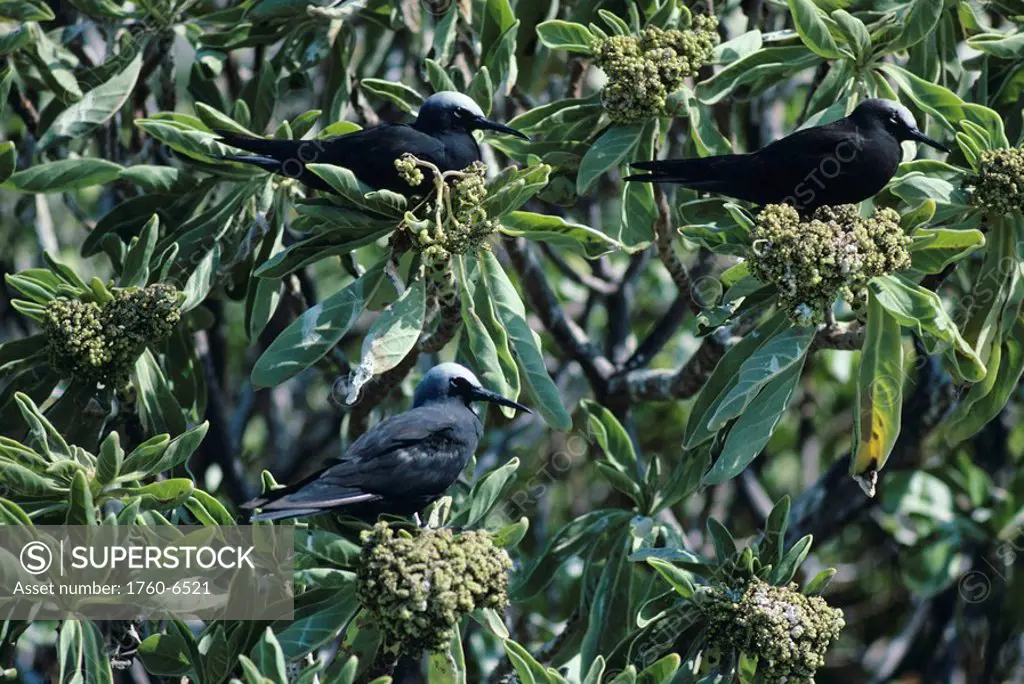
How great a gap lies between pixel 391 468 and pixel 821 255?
4.46 ft

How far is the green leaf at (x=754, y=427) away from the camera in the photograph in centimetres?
366

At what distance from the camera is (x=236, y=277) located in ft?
16.4

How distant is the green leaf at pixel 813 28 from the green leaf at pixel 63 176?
7.75 ft

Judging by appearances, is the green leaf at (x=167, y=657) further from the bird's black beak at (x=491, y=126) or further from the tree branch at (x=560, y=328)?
the tree branch at (x=560, y=328)

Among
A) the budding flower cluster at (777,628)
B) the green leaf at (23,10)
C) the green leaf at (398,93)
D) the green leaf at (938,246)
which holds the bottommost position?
the budding flower cluster at (777,628)

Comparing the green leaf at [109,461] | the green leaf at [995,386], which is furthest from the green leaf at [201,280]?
the green leaf at [995,386]

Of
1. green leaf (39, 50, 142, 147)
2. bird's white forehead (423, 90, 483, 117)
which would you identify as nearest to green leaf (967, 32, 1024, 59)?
bird's white forehead (423, 90, 483, 117)

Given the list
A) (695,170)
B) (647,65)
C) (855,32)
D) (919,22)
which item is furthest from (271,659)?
(919,22)

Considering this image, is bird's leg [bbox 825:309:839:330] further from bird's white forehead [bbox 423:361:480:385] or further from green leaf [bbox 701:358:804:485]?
bird's white forehead [bbox 423:361:480:385]

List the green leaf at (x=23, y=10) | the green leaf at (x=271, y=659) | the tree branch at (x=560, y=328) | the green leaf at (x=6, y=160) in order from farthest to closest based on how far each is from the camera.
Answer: the tree branch at (x=560, y=328) → the green leaf at (x=23, y=10) → the green leaf at (x=6, y=160) → the green leaf at (x=271, y=659)

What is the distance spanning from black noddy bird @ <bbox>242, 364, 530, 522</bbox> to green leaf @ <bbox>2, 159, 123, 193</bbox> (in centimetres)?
147

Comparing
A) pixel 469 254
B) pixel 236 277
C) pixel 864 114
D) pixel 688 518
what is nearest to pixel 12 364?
pixel 236 277

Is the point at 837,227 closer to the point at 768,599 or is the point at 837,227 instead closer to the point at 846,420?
the point at 768,599

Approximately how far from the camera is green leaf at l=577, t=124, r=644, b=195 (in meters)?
4.19
